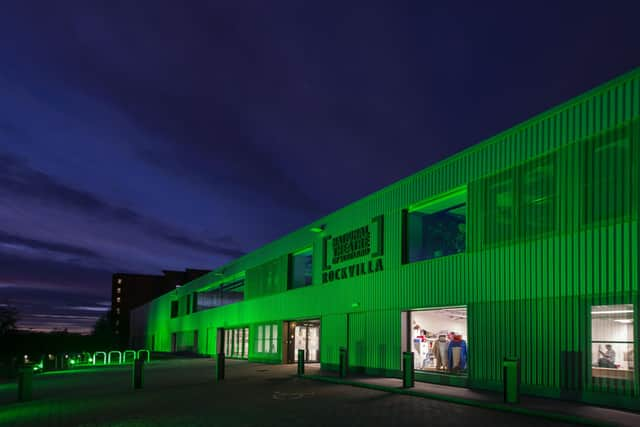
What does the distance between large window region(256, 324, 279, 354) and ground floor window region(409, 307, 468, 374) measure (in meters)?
12.9

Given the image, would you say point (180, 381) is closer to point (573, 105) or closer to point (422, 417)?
point (422, 417)

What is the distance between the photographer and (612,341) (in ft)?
37.6

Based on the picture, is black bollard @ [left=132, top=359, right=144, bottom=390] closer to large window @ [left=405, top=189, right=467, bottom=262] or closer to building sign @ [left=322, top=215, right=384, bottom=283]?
building sign @ [left=322, top=215, right=384, bottom=283]

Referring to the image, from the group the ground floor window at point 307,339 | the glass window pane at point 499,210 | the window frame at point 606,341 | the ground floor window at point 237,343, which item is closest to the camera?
the window frame at point 606,341

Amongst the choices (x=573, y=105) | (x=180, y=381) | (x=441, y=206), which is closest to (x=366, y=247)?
(x=441, y=206)

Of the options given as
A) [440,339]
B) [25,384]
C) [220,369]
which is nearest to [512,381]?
[440,339]

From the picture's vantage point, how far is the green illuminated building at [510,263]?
1152cm

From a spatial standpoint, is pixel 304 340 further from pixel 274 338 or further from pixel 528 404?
pixel 528 404

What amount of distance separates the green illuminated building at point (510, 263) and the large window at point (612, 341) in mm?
24

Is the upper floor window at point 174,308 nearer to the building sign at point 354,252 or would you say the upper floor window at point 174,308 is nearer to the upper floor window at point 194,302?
the upper floor window at point 194,302

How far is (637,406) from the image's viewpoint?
10.7m

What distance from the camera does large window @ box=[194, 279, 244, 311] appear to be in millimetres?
45875

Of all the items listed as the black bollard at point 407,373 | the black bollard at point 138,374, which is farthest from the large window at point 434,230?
the black bollard at point 138,374

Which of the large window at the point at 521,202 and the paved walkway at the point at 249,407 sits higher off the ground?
the large window at the point at 521,202
